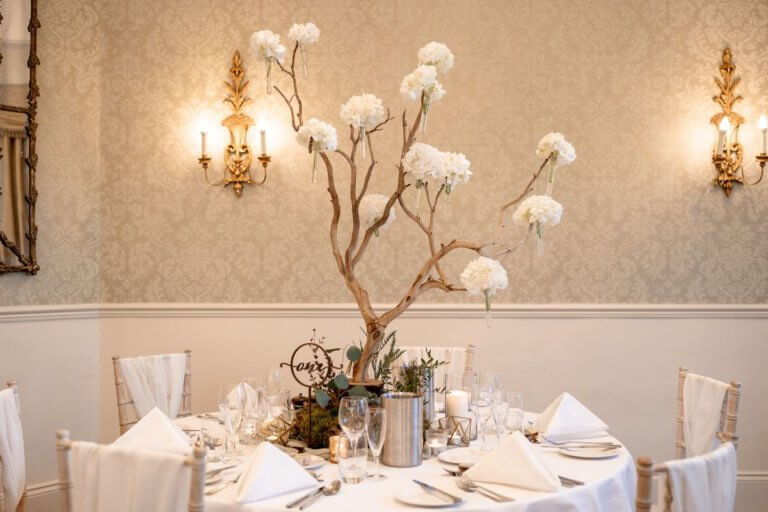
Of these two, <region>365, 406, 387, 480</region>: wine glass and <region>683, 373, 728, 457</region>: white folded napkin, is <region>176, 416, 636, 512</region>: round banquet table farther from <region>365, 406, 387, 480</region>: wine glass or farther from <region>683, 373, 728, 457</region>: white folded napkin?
<region>683, 373, 728, 457</region>: white folded napkin

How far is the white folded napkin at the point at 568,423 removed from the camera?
2.52 metres

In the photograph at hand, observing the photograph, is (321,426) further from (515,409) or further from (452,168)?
(452,168)

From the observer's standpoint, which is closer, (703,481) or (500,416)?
(703,481)

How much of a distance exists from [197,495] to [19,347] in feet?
9.14

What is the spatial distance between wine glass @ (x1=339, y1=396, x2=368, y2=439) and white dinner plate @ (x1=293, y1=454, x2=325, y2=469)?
197 millimetres

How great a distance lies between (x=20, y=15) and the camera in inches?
156

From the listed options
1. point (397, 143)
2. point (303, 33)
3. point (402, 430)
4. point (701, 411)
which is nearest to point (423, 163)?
point (303, 33)

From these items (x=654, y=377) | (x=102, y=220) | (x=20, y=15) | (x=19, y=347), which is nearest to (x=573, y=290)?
(x=654, y=377)

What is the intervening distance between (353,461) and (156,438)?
621 millimetres

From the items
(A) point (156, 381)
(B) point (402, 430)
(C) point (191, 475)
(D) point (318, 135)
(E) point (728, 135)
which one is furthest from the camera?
(E) point (728, 135)

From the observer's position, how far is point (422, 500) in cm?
188

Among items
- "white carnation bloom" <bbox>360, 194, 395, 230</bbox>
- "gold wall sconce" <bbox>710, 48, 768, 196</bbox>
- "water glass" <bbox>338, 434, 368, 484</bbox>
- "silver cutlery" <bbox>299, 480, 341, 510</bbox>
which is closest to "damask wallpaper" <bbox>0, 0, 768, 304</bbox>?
"gold wall sconce" <bbox>710, 48, 768, 196</bbox>

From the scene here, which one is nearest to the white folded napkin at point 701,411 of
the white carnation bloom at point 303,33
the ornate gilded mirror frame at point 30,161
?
the white carnation bloom at point 303,33

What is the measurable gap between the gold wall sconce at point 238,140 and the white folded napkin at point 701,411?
2.52 metres
